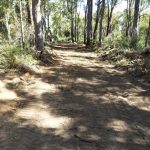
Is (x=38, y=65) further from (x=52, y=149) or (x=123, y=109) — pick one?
(x=52, y=149)

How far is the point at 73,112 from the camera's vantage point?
263 inches

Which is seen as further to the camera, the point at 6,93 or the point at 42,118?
the point at 6,93

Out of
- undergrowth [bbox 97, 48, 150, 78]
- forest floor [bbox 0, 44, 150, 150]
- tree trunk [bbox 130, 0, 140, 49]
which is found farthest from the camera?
tree trunk [bbox 130, 0, 140, 49]

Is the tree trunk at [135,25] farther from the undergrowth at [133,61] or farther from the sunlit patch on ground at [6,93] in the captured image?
the sunlit patch on ground at [6,93]

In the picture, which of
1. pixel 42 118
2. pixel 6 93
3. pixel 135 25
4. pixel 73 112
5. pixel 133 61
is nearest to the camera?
pixel 42 118

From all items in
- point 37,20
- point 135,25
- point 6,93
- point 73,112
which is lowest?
point 73,112

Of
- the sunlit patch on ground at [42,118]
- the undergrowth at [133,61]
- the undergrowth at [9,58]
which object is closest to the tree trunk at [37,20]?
the undergrowth at [133,61]

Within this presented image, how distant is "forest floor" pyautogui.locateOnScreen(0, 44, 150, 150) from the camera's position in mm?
5160

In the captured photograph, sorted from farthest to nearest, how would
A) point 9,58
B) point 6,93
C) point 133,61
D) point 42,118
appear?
point 133,61 < point 9,58 < point 6,93 < point 42,118

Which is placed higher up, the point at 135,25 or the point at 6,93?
the point at 135,25

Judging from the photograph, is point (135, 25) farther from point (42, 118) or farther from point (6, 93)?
point (42, 118)

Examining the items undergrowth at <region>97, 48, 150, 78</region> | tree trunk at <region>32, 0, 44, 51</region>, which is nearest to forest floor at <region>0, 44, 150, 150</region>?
undergrowth at <region>97, 48, 150, 78</region>

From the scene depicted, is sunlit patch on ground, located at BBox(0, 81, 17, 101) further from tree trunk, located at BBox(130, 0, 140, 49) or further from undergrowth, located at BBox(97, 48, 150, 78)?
tree trunk, located at BBox(130, 0, 140, 49)

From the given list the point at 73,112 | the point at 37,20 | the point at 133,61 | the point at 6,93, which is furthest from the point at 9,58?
the point at 133,61
